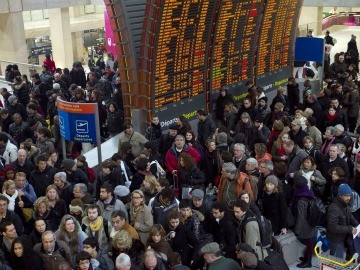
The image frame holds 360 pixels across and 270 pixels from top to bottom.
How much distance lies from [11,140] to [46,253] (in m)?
3.90

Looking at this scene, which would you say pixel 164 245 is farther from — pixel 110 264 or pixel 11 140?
pixel 11 140

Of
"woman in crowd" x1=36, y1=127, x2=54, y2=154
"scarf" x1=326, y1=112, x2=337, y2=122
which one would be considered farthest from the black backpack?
"scarf" x1=326, y1=112, x2=337, y2=122

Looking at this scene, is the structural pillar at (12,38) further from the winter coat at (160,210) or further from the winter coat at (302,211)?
the winter coat at (302,211)

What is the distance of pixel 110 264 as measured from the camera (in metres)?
6.07

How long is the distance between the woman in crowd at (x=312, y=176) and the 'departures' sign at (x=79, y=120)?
3.20m

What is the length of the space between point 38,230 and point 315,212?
3250mm

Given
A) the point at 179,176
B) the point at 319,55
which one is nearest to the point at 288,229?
the point at 179,176

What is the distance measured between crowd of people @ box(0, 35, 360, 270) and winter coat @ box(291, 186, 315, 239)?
0.01 meters

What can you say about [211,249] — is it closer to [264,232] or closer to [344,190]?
[264,232]

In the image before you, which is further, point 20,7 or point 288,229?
point 20,7

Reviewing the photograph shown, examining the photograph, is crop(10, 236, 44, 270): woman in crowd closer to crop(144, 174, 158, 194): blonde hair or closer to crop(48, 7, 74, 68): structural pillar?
crop(144, 174, 158, 194): blonde hair

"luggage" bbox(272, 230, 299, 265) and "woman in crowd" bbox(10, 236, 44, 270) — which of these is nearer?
"woman in crowd" bbox(10, 236, 44, 270)

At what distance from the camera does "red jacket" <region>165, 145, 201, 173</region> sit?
8.53 meters

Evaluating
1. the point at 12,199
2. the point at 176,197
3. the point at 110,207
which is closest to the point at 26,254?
the point at 110,207
